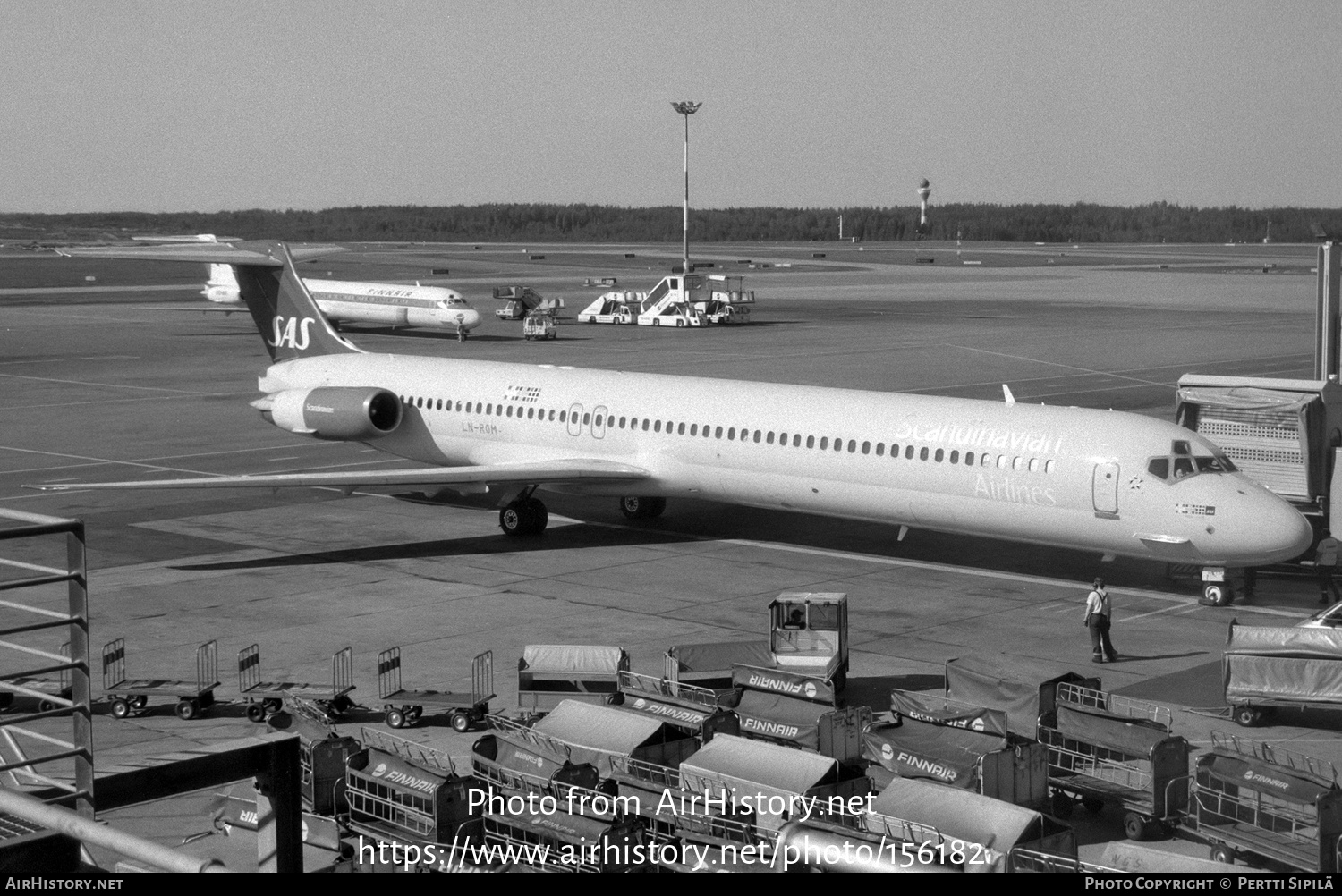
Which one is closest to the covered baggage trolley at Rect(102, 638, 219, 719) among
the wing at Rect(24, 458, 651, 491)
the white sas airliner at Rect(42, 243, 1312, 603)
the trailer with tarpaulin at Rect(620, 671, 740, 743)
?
the trailer with tarpaulin at Rect(620, 671, 740, 743)

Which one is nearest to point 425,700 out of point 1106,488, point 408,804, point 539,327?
point 408,804

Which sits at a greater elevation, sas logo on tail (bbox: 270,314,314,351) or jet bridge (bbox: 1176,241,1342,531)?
sas logo on tail (bbox: 270,314,314,351)

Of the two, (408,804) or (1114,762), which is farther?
(1114,762)

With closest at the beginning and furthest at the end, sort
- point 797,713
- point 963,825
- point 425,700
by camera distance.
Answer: point 963,825
point 797,713
point 425,700

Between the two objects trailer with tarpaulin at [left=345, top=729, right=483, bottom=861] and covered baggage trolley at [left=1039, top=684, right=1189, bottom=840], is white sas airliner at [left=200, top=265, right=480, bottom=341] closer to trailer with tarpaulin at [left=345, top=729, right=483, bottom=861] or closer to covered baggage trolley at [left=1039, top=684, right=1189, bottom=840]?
covered baggage trolley at [left=1039, top=684, right=1189, bottom=840]

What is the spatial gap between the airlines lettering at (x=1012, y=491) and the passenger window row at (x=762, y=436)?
0.24 metres

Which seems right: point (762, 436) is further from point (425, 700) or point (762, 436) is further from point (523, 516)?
point (425, 700)

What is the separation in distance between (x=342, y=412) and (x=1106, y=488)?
16020 mm

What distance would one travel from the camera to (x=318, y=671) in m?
20.5

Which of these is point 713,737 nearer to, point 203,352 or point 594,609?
point 594,609

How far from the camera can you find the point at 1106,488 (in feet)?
77.4

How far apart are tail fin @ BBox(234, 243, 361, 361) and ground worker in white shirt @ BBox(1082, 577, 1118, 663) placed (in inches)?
795

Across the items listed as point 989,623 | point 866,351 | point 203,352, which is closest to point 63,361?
point 203,352

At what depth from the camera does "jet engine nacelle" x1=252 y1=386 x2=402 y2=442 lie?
3181cm
